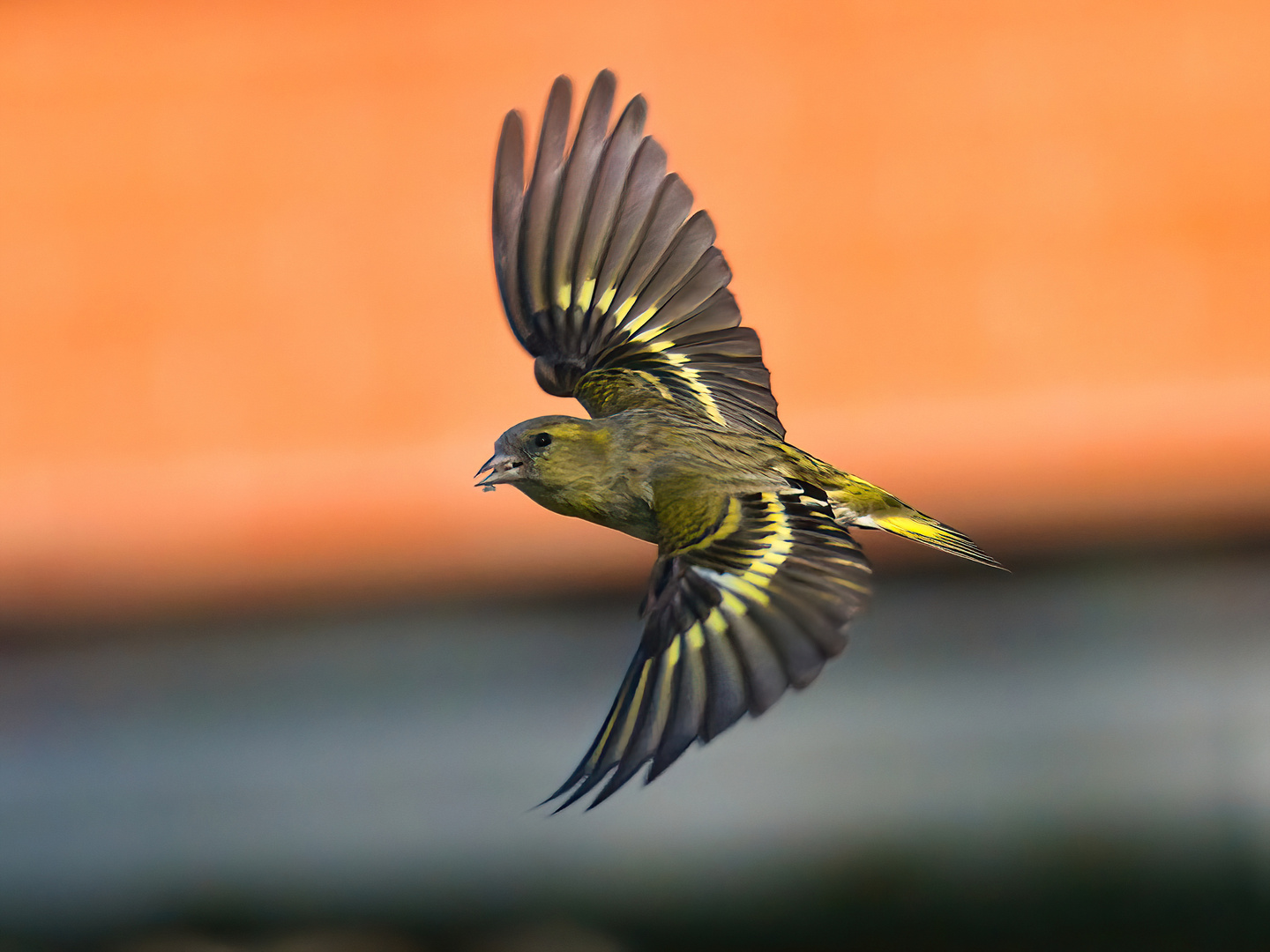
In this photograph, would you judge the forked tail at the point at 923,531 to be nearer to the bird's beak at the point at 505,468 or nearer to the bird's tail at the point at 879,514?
the bird's tail at the point at 879,514

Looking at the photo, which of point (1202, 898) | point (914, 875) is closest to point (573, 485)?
point (914, 875)

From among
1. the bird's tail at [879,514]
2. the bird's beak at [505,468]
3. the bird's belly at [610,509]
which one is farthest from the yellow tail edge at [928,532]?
the bird's beak at [505,468]

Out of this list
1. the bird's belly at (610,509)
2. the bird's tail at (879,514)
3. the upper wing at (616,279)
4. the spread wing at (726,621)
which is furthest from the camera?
the upper wing at (616,279)

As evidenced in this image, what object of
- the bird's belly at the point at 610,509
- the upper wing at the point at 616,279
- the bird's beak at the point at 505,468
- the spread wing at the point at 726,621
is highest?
the upper wing at the point at 616,279

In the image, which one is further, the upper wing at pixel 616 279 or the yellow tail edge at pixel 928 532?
the upper wing at pixel 616 279

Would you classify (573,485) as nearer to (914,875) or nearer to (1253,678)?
(1253,678)

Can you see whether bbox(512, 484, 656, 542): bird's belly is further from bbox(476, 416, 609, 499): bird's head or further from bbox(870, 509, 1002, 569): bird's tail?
bbox(870, 509, 1002, 569): bird's tail

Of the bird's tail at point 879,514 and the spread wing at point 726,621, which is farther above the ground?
the bird's tail at point 879,514
